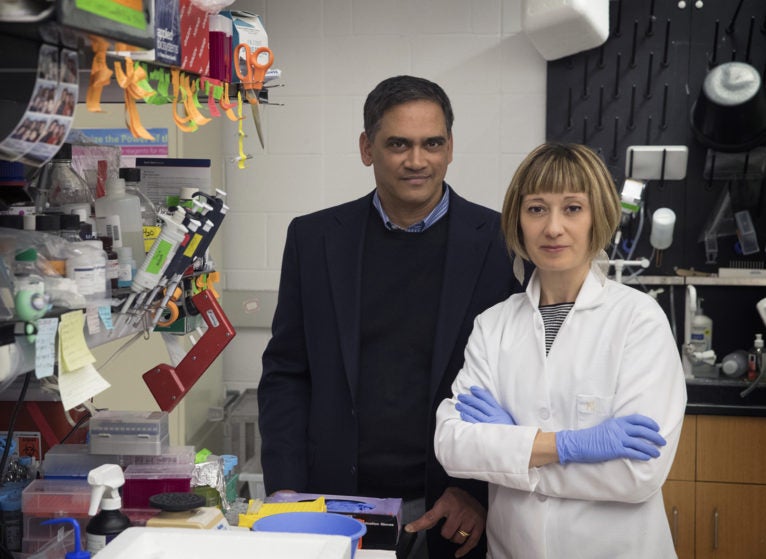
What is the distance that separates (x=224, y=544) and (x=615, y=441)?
77 centimetres

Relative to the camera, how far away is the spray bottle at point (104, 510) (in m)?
1.38

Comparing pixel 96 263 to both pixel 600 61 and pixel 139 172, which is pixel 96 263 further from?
pixel 600 61

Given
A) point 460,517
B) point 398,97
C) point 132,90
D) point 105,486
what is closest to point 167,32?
point 132,90

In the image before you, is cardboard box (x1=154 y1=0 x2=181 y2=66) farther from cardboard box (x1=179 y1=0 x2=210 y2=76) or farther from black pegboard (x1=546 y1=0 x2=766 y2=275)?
black pegboard (x1=546 y1=0 x2=766 y2=275)

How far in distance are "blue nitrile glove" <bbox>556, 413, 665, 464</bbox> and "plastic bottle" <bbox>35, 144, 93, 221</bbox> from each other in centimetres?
96

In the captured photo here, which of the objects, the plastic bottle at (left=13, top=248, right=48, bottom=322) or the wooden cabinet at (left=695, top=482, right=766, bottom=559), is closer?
the plastic bottle at (left=13, top=248, right=48, bottom=322)

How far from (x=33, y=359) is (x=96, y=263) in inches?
8.7

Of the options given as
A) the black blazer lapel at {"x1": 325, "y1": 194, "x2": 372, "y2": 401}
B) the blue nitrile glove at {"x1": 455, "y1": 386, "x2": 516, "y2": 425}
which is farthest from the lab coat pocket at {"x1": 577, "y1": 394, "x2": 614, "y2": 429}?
the black blazer lapel at {"x1": 325, "y1": 194, "x2": 372, "y2": 401}

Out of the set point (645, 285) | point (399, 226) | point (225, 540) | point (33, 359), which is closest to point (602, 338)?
point (399, 226)

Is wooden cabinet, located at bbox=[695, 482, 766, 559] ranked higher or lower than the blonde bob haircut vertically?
lower

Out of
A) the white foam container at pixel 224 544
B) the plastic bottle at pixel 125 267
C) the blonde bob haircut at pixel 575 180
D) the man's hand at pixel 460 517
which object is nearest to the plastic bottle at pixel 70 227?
the plastic bottle at pixel 125 267

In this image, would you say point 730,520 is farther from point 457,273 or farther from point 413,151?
point 413,151

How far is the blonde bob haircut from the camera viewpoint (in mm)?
1908

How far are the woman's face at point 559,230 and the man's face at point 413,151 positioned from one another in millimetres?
362
